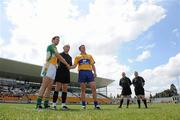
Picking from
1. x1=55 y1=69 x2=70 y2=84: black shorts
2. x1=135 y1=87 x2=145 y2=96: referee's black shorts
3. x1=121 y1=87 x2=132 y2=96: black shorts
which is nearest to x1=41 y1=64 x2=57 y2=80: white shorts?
x1=55 y1=69 x2=70 y2=84: black shorts

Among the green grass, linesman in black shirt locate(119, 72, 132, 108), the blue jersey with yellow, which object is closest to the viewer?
the green grass

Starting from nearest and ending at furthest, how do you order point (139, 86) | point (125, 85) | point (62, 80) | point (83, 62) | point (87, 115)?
point (87, 115), point (62, 80), point (83, 62), point (139, 86), point (125, 85)

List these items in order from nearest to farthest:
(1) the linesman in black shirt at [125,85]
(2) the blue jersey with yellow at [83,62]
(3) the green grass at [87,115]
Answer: (3) the green grass at [87,115] → (2) the blue jersey with yellow at [83,62] → (1) the linesman in black shirt at [125,85]

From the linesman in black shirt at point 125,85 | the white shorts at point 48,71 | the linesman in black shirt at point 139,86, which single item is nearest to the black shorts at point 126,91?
the linesman in black shirt at point 125,85

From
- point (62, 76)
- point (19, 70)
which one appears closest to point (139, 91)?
point (62, 76)

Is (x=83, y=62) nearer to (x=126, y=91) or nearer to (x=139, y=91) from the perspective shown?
(x=139, y=91)

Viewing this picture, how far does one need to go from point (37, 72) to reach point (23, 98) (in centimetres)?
1079

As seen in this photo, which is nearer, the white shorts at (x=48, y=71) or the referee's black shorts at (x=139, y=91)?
the white shorts at (x=48, y=71)

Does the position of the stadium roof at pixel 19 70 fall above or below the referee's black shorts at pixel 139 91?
above

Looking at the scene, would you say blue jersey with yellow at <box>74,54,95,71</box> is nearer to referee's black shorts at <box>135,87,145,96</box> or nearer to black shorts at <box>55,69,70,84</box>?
black shorts at <box>55,69,70,84</box>

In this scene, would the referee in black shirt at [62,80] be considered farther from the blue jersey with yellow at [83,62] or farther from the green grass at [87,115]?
the green grass at [87,115]

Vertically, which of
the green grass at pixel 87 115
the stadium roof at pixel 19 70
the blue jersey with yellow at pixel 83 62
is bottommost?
the green grass at pixel 87 115

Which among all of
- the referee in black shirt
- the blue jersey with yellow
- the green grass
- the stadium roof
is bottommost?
the green grass

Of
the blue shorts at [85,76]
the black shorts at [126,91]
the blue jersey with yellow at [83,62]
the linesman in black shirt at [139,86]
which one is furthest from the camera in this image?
the black shorts at [126,91]
